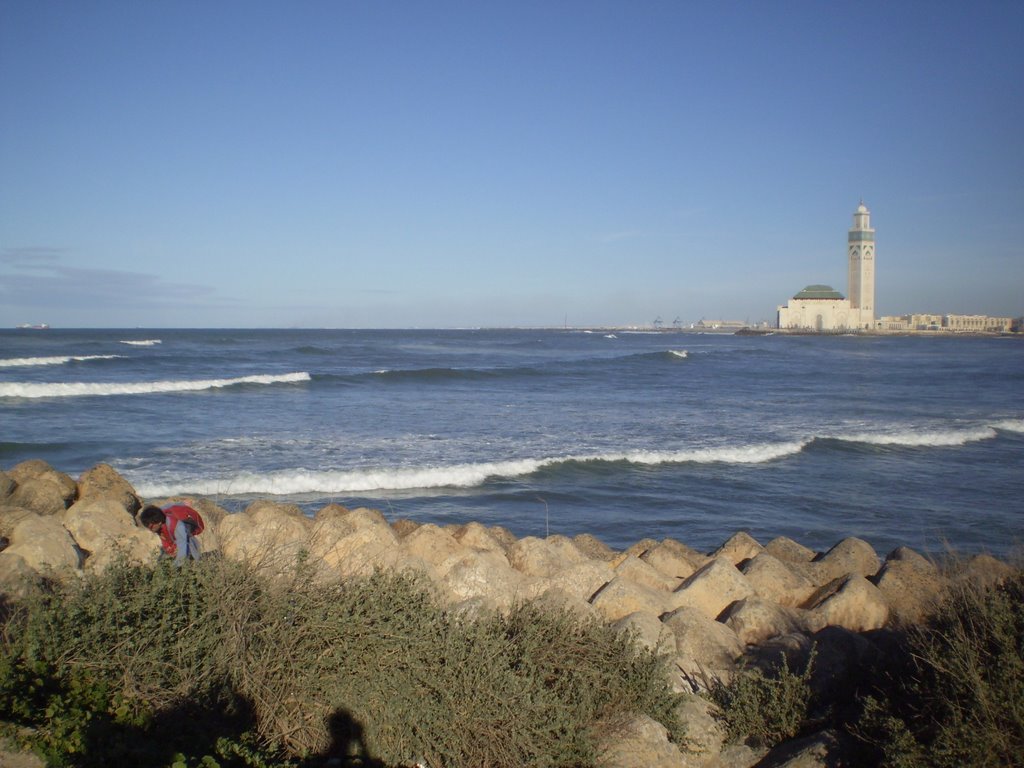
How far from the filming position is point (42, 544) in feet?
23.7

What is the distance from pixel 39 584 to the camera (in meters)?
5.07

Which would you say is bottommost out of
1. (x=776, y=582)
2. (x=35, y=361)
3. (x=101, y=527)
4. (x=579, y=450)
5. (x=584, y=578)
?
(x=579, y=450)

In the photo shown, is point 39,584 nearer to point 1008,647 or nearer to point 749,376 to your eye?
point 1008,647

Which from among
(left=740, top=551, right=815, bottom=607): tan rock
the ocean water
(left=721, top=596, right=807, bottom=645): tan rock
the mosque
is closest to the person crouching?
(left=721, top=596, right=807, bottom=645): tan rock

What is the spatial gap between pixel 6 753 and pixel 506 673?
8.32 feet

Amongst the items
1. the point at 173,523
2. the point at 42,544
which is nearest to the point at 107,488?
the point at 42,544

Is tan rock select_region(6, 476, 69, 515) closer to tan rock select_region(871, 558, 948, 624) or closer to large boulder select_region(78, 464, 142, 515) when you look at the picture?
large boulder select_region(78, 464, 142, 515)

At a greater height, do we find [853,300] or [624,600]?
[853,300]

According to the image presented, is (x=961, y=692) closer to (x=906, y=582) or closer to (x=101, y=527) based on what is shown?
(x=906, y=582)

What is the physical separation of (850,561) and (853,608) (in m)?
1.96

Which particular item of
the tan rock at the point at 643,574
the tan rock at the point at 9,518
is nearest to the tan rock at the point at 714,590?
the tan rock at the point at 643,574

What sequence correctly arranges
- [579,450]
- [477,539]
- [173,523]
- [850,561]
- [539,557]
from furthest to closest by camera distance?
1. [579,450]
2. [850,561]
3. [477,539]
4. [539,557]
5. [173,523]

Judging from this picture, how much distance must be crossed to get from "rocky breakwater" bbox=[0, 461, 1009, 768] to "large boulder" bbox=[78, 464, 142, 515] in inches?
13.7

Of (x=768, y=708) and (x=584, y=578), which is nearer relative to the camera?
(x=768, y=708)
